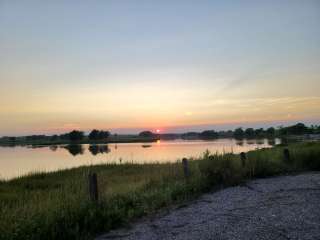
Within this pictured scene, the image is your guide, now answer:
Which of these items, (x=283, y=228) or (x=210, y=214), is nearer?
(x=283, y=228)

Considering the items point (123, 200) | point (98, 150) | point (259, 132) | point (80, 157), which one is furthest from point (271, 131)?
point (123, 200)

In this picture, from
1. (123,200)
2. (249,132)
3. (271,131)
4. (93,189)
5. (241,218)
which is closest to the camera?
(241,218)

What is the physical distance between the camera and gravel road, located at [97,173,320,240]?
18.6 feet

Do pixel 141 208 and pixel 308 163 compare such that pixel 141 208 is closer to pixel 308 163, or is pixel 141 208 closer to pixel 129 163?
pixel 308 163

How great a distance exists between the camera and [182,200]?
350 inches

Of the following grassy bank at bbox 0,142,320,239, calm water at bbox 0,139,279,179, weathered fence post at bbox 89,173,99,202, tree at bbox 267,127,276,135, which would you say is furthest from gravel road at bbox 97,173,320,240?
tree at bbox 267,127,276,135

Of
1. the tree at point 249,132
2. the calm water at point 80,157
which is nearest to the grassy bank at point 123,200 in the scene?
the calm water at point 80,157

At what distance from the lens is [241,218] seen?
6.62m

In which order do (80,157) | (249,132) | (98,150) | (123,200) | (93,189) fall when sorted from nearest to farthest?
(93,189) < (123,200) < (80,157) < (98,150) < (249,132)

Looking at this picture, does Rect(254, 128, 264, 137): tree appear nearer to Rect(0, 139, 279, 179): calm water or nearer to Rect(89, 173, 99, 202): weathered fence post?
Rect(0, 139, 279, 179): calm water

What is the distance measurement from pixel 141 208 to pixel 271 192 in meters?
3.89

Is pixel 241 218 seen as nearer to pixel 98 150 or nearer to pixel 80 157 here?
pixel 80 157

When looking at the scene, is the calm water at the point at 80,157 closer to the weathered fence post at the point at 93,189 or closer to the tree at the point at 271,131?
the weathered fence post at the point at 93,189

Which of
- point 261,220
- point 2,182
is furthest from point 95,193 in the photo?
point 2,182
